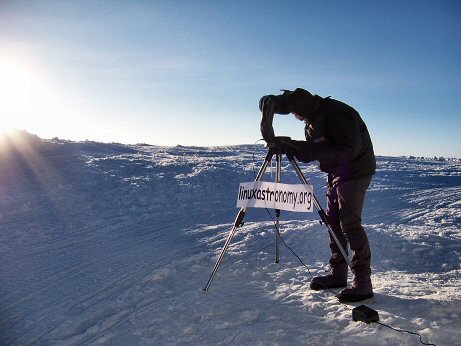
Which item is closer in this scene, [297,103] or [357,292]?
[357,292]

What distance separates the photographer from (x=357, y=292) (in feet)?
11.3

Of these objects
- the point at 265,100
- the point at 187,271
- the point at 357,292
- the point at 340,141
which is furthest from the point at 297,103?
the point at 187,271

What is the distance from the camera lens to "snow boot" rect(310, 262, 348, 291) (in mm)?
3895

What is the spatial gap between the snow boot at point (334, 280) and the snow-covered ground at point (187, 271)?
174mm

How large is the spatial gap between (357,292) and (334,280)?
488mm

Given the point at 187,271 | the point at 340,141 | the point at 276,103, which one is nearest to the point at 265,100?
the point at 276,103

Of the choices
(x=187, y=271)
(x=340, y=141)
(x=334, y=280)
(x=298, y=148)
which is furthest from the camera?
(x=187, y=271)

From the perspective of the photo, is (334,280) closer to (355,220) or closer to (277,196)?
(355,220)

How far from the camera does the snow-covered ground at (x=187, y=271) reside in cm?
317

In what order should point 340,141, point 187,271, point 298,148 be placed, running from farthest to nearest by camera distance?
point 187,271 → point 298,148 → point 340,141

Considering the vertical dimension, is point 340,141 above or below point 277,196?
above

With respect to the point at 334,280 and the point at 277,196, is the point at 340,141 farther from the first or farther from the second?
the point at 334,280

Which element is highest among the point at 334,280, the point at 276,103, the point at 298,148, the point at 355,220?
the point at 276,103

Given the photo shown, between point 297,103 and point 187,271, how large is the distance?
2.62m
